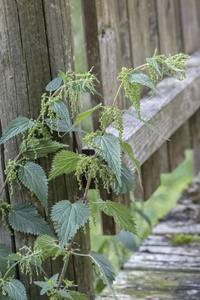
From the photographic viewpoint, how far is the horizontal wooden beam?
2.80 m

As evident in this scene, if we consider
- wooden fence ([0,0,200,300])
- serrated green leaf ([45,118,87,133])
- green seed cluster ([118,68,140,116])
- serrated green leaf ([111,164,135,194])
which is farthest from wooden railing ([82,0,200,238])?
green seed cluster ([118,68,140,116])

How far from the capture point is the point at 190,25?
14.8ft

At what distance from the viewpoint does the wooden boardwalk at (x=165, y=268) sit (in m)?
3.17

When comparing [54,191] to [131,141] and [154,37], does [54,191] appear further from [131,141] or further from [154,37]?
[154,37]

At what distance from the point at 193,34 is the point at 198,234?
1.48 meters

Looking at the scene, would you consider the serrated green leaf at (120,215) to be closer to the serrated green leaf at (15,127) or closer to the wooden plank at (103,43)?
the serrated green leaf at (15,127)

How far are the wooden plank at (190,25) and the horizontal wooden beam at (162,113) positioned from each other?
0.15 metres

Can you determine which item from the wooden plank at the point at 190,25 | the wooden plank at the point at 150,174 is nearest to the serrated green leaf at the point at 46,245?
the wooden plank at the point at 150,174

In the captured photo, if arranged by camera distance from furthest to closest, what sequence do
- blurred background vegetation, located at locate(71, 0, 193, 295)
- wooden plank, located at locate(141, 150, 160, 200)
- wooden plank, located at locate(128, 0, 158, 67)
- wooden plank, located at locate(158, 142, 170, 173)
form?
wooden plank, located at locate(158, 142, 170, 173) → blurred background vegetation, located at locate(71, 0, 193, 295) → wooden plank, located at locate(141, 150, 160, 200) → wooden plank, located at locate(128, 0, 158, 67)

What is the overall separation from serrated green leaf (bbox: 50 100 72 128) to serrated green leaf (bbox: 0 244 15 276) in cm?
54

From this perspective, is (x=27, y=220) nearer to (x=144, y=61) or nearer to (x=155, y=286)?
(x=155, y=286)

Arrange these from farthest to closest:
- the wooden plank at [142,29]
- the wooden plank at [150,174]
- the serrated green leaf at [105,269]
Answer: the wooden plank at [150,174], the wooden plank at [142,29], the serrated green leaf at [105,269]

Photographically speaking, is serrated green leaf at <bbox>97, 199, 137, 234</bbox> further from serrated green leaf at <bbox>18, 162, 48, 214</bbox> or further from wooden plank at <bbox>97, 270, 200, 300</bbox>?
wooden plank at <bbox>97, 270, 200, 300</bbox>

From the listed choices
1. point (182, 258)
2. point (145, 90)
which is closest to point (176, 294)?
point (182, 258)
